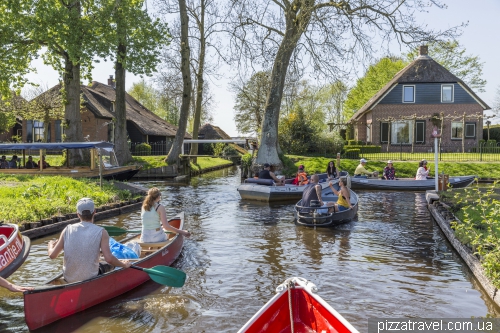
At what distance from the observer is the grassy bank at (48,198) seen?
1291 cm

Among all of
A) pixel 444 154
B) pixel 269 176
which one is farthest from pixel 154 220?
pixel 444 154

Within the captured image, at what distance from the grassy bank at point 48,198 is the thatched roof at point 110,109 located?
2384 cm

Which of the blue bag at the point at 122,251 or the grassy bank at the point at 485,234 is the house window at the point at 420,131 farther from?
the blue bag at the point at 122,251

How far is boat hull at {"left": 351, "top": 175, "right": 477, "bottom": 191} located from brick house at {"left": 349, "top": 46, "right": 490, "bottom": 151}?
1803cm

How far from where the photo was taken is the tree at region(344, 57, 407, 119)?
193 feet

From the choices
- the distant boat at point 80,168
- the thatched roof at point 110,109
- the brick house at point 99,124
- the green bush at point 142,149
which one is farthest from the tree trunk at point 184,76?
the thatched roof at point 110,109

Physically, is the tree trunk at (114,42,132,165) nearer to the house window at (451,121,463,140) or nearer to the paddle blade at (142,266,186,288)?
the paddle blade at (142,266,186,288)

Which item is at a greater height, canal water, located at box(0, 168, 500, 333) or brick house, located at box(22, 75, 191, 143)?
brick house, located at box(22, 75, 191, 143)

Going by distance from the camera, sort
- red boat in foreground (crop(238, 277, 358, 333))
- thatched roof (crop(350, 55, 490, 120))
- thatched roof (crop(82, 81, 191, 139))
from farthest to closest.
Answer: thatched roof (crop(82, 81, 191, 139)) < thatched roof (crop(350, 55, 490, 120)) < red boat in foreground (crop(238, 277, 358, 333))

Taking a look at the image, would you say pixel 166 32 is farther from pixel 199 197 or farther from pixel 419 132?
pixel 419 132

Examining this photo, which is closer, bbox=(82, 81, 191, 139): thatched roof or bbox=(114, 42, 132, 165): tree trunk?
bbox=(114, 42, 132, 165): tree trunk

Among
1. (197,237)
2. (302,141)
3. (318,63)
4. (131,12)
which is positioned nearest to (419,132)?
(302,141)

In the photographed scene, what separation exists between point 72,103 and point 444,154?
1031 inches

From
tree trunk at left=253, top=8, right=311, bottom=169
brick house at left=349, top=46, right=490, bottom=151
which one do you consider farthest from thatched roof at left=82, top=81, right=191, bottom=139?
brick house at left=349, top=46, right=490, bottom=151
